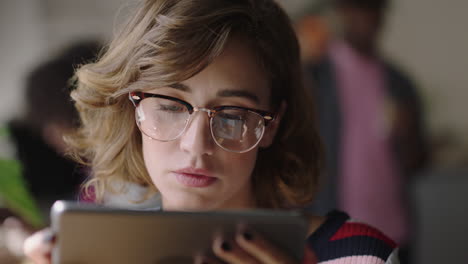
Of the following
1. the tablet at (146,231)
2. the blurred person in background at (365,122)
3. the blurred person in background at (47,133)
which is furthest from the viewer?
the blurred person in background at (365,122)

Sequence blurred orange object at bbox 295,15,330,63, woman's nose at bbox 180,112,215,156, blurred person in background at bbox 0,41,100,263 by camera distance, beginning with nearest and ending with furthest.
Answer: woman's nose at bbox 180,112,215,156 < blurred person in background at bbox 0,41,100,263 < blurred orange object at bbox 295,15,330,63

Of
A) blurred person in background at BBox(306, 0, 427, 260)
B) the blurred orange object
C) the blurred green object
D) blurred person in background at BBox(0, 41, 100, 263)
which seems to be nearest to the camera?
the blurred green object

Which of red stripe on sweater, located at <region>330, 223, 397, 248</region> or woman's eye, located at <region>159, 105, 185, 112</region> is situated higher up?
woman's eye, located at <region>159, 105, 185, 112</region>

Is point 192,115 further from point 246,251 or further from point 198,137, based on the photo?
point 246,251

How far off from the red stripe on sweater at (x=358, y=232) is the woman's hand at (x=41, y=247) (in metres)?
0.55

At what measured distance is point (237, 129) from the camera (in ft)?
2.95

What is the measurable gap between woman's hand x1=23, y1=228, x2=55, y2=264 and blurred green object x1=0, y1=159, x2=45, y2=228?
73 cm

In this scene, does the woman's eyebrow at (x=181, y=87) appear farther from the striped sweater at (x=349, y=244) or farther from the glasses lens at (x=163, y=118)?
the striped sweater at (x=349, y=244)

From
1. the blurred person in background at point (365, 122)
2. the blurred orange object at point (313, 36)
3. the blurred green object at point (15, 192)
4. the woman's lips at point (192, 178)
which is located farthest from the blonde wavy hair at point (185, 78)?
the blurred orange object at point (313, 36)

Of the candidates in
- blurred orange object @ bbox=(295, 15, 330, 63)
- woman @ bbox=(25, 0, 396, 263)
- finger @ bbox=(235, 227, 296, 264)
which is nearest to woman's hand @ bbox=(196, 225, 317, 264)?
finger @ bbox=(235, 227, 296, 264)

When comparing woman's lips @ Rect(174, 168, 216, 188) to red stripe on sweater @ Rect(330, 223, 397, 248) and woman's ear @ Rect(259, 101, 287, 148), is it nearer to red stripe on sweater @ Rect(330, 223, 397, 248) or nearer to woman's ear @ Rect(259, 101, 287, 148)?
woman's ear @ Rect(259, 101, 287, 148)

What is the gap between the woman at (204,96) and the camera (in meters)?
0.87

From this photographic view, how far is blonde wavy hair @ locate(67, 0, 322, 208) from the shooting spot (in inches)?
34.7

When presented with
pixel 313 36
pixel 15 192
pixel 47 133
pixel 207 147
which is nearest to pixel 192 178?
pixel 207 147
